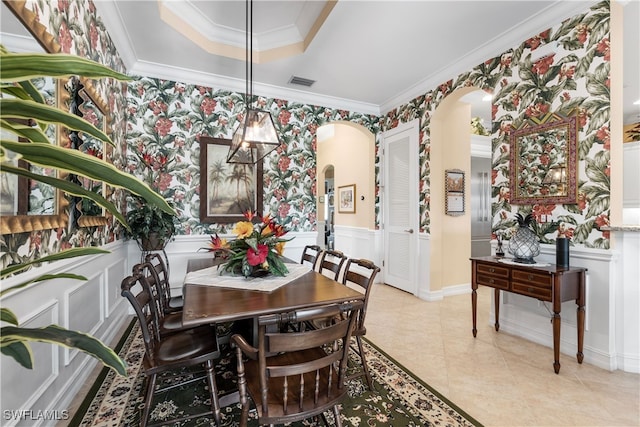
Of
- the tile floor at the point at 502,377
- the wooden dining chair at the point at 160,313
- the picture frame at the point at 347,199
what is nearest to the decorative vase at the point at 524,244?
the tile floor at the point at 502,377

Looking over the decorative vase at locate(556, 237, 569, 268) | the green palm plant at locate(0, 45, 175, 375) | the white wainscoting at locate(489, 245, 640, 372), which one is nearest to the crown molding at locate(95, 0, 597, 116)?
the decorative vase at locate(556, 237, 569, 268)

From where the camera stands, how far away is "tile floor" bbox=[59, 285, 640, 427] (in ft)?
5.93

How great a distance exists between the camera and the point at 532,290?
241 cm

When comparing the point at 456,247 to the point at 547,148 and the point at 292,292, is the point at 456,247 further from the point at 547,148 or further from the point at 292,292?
the point at 292,292

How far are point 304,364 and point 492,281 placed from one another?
2.24 metres

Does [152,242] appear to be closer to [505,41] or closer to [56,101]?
[56,101]

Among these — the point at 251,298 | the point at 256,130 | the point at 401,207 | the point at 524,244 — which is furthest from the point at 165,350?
the point at 401,207

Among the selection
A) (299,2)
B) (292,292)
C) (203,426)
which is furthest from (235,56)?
(203,426)

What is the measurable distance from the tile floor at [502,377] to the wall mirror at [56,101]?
120 centimetres

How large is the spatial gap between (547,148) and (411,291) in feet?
8.00

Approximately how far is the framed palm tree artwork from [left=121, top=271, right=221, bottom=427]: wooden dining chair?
Result: 87.9 inches

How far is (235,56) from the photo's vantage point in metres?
3.41

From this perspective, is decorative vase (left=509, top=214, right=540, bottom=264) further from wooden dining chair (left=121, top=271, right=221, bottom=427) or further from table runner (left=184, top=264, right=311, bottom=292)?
wooden dining chair (left=121, top=271, right=221, bottom=427)

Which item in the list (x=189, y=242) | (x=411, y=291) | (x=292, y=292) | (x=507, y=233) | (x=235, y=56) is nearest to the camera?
(x=292, y=292)
